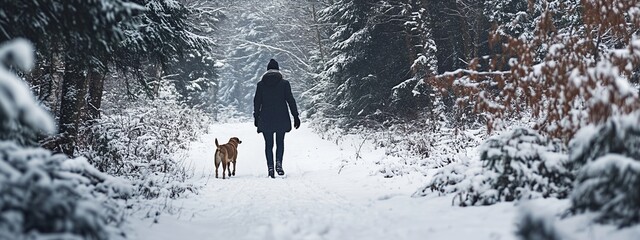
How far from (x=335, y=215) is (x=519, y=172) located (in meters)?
1.70

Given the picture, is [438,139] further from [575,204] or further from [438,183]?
[575,204]

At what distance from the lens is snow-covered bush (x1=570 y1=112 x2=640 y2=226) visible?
238 centimetres

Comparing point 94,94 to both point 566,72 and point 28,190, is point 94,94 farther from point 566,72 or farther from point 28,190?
point 566,72

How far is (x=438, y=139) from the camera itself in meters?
8.90

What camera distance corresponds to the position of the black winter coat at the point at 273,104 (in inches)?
324

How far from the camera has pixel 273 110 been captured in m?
8.27

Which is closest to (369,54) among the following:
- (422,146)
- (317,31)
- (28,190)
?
(422,146)

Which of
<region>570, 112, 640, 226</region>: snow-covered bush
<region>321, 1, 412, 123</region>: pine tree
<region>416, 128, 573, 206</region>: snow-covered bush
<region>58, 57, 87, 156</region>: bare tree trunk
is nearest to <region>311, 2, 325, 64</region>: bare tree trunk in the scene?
<region>321, 1, 412, 123</region>: pine tree

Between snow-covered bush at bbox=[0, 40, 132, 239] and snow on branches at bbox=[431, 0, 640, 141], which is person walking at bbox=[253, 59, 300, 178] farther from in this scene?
snow-covered bush at bbox=[0, 40, 132, 239]

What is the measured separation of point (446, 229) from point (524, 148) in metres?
1.17

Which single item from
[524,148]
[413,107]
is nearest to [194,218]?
[524,148]

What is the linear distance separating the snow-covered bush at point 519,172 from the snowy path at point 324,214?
0.69 ft

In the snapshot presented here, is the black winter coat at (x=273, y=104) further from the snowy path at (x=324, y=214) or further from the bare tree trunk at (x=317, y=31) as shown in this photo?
the bare tree trunk at (x=317, y=31)

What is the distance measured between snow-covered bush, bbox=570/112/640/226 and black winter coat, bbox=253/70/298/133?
19.3 ft
